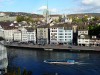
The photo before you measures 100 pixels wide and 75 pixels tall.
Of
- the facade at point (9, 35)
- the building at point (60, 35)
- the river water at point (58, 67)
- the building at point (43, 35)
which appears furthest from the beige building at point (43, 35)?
the river water at point (58, 67)

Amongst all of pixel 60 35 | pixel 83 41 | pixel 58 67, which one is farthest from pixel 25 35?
pixel 58 67

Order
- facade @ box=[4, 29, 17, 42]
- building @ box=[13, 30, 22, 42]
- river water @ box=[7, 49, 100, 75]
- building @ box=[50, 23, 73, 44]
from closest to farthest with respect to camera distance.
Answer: river water @ box=[7, 49, 100, 75]
building @ box=[50, 23, 73, 44]
building @ box=[13, 30, 22, 42]
facade @ box=[4, 29, 17, 42]

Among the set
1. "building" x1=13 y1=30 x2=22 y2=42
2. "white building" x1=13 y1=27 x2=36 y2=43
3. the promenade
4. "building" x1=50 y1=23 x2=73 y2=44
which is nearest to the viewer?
the promenade

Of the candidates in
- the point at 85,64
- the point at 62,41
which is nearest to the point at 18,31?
the point at 62,41

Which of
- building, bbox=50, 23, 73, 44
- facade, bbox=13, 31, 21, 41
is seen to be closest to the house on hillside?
building, bbox=50, 23, 73, 44

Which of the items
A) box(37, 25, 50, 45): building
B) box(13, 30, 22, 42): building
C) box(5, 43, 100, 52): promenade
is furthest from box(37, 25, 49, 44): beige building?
box(13, 30, 22, 42): building

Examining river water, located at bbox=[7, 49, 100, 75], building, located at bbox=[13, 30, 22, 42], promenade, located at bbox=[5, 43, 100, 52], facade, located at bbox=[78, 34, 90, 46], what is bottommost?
river water, located at bbox=[7, 49, 100, 75]

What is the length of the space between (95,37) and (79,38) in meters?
1.10

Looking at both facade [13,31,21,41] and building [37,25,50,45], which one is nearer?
building [37,25,50,45]

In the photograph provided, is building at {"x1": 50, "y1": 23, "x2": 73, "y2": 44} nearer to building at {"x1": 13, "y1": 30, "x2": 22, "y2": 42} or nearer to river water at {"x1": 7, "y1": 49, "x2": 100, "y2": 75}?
building at {"x1": 13, "y1": 30, "x2": 22, "y2": 42}

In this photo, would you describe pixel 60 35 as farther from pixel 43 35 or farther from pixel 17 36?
pixel 17 36

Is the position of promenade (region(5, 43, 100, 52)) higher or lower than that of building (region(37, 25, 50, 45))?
lower

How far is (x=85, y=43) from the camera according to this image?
68.7 feet

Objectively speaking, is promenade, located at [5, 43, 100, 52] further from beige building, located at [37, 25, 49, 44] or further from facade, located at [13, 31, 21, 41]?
facade, located at [13, 31, 21, 41]
